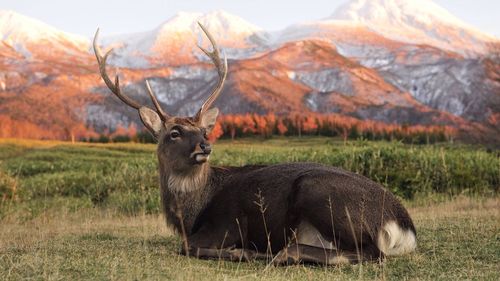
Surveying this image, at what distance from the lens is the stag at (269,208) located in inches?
268

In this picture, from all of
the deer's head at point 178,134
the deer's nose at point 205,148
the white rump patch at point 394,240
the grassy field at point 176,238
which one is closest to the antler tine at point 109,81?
the deer's head at point 178,134

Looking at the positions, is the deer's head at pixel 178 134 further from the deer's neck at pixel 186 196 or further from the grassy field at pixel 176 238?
the grassy field at pixel 176 238

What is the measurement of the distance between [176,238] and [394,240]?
125 inches

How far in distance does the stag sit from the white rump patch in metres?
0.01

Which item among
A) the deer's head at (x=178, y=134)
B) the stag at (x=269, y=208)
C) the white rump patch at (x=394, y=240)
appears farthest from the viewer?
the deer's head at (x=178, y=134)

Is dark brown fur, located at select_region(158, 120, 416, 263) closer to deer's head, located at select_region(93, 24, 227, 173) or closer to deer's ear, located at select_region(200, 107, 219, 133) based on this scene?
deer's head, located at select_region(93, 24, 227, 173)

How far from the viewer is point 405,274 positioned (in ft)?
20.5

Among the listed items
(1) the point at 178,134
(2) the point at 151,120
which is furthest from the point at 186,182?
(2) the point at 151,120

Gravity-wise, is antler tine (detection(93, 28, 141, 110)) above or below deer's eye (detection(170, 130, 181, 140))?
above

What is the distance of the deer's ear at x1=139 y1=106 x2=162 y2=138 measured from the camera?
842 cm

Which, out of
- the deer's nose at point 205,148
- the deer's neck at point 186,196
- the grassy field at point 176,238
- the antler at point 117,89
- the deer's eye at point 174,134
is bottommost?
the grassy field at point 176,238

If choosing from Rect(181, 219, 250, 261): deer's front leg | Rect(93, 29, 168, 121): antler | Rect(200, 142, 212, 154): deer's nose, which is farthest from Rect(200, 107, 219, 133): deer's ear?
Rect(181, 219, 250, 261): deer's front leg

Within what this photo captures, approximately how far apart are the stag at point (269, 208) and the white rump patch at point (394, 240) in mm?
11

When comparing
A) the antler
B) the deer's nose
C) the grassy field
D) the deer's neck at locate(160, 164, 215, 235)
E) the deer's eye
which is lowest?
the grassy field
